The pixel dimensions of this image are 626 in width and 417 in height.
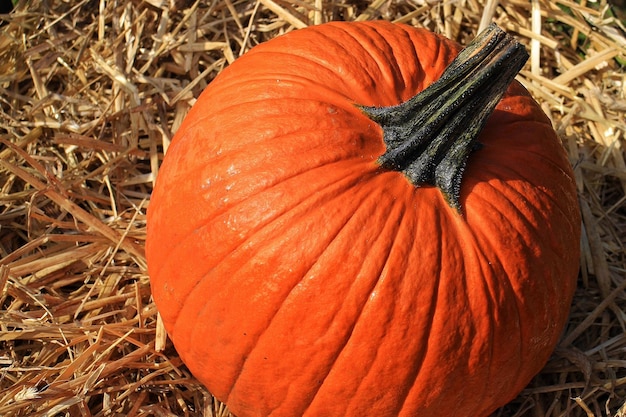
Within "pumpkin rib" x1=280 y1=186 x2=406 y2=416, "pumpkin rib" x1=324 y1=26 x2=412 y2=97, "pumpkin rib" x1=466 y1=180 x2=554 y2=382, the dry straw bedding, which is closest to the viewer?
"pumpkin rib" x1=280 y1=186 x2=406 y2=416

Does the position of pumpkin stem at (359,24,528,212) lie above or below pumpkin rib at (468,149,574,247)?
above

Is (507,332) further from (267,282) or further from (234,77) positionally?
(234,77)

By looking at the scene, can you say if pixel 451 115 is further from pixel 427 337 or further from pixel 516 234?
pixel 427 337

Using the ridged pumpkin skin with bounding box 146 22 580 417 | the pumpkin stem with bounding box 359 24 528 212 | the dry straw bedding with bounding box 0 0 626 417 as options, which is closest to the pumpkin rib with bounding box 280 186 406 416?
the ridged pumpkin skin with bounding box 146 22 580 417

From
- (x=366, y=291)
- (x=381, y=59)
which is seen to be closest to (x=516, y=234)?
(x=366, y=291)

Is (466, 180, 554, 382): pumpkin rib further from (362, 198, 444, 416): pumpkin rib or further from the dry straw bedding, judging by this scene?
the dry straw bedding

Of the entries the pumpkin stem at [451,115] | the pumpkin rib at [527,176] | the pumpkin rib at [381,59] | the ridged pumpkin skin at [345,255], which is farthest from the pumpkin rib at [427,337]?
the pumpkin rib at [381,59]

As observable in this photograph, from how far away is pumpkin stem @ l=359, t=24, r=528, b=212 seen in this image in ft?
8.07

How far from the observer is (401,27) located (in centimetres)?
317

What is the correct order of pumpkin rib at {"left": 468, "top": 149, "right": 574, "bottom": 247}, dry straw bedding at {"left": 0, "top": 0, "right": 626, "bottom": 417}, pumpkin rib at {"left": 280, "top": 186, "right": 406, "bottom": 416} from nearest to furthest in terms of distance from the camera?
pumpkin rib at {"left": 280, "top": 186, "right": 406, "bottom": 416} → pumpkin rib at {"left": 468, "top": 149, "right": 574, "bottom": 247} → dry straw bedding at {"left": 0, "top": 0, "right": 626, "bottom": 417}

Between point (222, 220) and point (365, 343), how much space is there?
67 cm

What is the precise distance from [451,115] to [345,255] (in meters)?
0.63

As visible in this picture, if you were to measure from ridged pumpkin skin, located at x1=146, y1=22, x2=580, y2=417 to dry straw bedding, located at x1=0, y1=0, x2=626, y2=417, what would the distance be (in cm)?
66

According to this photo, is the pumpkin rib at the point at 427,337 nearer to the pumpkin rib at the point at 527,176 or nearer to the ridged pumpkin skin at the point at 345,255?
the ridged pumpkin skin at the point at 345,255
